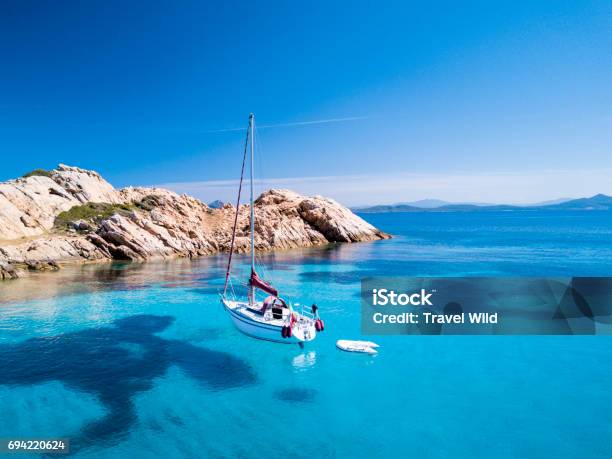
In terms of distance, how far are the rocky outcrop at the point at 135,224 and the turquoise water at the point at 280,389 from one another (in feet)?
87.6

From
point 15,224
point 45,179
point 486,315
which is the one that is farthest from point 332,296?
point 45,179

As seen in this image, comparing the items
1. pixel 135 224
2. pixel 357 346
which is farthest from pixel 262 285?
pixel 135 224

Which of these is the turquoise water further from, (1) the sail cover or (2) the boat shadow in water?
(1) the sail cover

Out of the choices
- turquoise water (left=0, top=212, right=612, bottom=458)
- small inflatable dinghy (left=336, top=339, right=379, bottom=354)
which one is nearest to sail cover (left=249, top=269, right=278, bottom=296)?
turquoise water (left=0, top=212, right=612, bottom=458)

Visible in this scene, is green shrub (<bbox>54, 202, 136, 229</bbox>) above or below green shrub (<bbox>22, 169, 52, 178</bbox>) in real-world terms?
below

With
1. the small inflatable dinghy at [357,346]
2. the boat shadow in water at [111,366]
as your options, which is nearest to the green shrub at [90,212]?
the boat shadow in water at [111,366]

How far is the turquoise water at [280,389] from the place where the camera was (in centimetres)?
1628

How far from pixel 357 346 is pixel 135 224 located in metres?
55.8

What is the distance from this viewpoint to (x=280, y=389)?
2078cm

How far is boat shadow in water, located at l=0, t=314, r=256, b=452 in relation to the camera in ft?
59.0

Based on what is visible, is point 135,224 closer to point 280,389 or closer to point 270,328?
point 270,328

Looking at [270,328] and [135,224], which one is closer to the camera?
[270,328]

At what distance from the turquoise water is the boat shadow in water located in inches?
4.0

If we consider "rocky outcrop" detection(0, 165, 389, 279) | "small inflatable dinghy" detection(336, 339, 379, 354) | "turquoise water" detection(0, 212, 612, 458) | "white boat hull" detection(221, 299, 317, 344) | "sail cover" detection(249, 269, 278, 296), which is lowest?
"turquoise water" detection(0, 212, 612, 458)
